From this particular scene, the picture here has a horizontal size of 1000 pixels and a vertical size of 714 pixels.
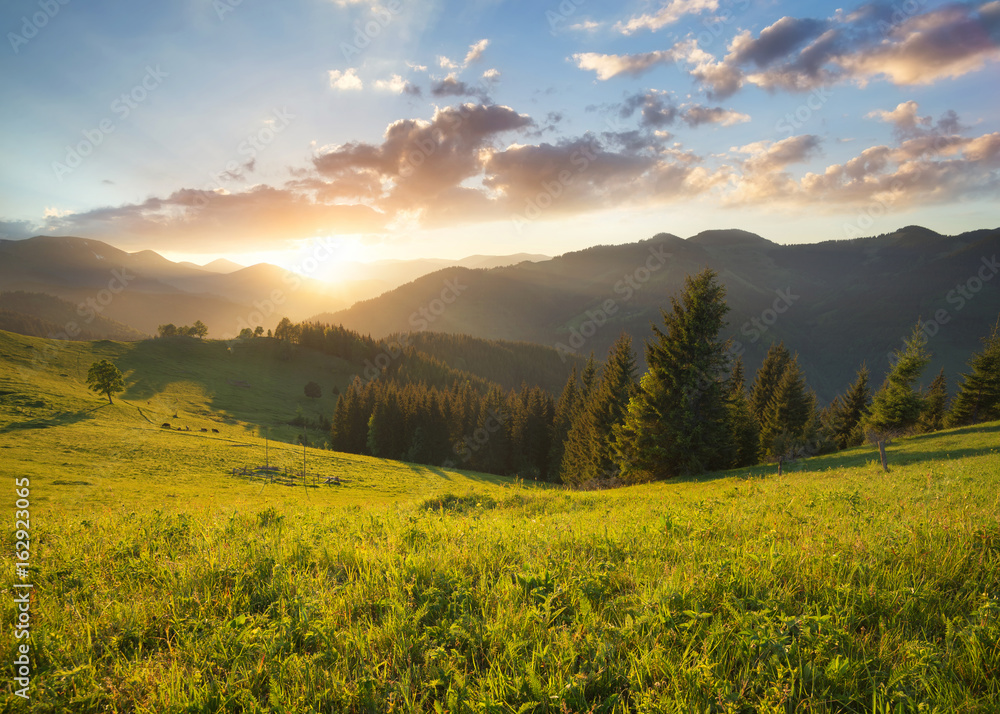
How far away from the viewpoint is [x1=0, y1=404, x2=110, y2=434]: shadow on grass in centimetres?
4248

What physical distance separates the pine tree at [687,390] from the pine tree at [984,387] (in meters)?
33.8

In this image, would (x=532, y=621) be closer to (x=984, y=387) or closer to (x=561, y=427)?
(x=984, y=387)

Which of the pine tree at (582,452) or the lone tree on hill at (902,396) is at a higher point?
the lone tree on hill at (902,396)

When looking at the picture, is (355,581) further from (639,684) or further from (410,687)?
(639,684)

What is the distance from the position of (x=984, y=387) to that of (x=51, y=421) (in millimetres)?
100354

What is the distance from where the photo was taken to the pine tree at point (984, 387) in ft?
139

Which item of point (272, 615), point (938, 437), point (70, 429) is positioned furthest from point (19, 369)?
point (938, 437)

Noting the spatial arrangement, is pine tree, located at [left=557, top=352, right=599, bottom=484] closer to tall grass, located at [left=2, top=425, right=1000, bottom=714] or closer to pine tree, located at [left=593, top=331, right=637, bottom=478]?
pine tree, located at [left=593, top=331, right=637, bottom=478]

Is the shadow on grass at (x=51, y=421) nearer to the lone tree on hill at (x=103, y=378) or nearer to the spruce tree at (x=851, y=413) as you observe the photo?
the lone tree on hill at (x=103, y=378)

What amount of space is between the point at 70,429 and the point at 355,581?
194 ft

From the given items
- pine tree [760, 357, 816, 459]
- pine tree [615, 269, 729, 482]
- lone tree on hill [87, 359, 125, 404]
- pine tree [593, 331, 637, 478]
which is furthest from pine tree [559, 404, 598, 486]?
lone tree on hill [87, 359, 125, 404]

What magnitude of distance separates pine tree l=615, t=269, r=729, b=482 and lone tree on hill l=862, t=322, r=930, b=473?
1804cm

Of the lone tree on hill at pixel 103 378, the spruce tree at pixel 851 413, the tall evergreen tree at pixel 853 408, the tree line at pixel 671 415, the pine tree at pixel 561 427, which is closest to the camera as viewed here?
the tree line at pixel 671 415

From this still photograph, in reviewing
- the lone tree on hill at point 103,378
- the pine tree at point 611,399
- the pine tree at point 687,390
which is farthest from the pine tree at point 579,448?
the lone tree on hill at point 103,378
